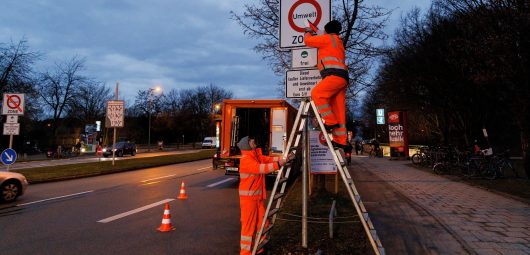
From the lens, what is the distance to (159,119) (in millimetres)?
65000

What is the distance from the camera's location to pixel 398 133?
3059 cm

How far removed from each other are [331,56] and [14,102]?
1337 cm

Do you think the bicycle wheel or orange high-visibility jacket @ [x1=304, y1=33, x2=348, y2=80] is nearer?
orange high-visibility jacket @ [x1=304, y1=33, x2=348, y2=80]

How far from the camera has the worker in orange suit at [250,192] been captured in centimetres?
466

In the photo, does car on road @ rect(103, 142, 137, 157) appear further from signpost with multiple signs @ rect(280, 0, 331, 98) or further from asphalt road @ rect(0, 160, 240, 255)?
signpost with multiple signs @ rect(280, 0, 331, 98)

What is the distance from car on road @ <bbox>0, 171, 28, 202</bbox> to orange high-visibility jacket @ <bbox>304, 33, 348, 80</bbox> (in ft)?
31.7

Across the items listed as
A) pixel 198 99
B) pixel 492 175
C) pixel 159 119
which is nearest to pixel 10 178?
pixel 492 175

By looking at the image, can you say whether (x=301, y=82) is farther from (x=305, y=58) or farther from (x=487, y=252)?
(x=487, y=252)

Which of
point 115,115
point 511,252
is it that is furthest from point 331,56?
point 115,115

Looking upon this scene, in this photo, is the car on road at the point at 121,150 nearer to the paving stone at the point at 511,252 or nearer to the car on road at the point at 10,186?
the car on road at the point at 10,186

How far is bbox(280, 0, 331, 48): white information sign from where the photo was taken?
16.8ft

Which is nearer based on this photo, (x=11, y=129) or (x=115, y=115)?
(x=11, y=129)

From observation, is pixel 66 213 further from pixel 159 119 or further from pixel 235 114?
pixel 159 119

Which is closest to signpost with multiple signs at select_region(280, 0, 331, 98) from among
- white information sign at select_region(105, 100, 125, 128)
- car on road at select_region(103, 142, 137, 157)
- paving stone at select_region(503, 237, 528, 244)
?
paving stone at select_region(503, 237, 528, 244)
